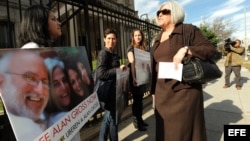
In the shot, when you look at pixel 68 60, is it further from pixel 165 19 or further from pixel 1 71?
pixel 165 19

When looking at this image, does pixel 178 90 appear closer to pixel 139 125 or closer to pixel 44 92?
pixel 44 92

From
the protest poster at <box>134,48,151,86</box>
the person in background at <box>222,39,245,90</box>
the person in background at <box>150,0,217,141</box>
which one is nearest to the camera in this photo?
the person in background at <box>150,0,217,141</box>

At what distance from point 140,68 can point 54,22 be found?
7.36 feet

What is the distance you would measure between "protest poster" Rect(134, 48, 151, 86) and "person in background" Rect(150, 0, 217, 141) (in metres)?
1.16

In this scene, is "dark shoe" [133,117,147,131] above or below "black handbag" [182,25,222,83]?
below

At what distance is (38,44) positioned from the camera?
1.87 meters

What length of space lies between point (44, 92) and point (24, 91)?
17cm

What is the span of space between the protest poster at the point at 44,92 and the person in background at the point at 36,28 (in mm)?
126

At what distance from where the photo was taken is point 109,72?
3271 millimetres

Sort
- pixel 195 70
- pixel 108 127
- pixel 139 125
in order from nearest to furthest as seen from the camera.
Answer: pixel 195 70 < pixel 108 127 < pixel 139 125

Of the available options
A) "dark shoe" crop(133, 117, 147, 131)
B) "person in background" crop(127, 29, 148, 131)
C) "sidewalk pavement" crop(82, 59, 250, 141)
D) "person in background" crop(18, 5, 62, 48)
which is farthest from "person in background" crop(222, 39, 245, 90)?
"person in background" crop(18, 5, 62, 48)

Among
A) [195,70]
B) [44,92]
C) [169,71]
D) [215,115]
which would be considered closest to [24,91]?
[44,92]

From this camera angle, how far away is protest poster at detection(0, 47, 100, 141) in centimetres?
142

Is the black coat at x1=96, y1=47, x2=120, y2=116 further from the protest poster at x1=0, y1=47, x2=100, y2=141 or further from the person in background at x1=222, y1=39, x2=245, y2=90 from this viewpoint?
the person in background at x1=222, y1=39, x2=245, y2=90
